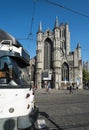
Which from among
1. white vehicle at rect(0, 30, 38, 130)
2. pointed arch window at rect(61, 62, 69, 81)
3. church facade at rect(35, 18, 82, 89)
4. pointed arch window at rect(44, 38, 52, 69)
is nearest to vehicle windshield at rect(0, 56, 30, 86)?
white vehicle at rect(0, 30, 38, 130)

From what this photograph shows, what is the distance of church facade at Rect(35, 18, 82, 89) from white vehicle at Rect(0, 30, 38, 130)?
6720 centimetres

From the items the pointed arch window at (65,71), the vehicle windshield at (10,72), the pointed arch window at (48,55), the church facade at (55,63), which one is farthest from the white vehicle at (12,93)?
the pointed arch window at (48,55)

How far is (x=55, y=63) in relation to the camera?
74375mm

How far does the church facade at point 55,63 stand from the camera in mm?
74075

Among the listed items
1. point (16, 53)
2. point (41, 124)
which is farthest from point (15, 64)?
point (41, 124)

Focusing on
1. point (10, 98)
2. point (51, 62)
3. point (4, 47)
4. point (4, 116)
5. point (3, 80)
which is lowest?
point (4, 116)

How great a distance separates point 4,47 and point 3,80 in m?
0.84

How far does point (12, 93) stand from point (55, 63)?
2741 inches

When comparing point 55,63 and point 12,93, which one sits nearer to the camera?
point 12,93

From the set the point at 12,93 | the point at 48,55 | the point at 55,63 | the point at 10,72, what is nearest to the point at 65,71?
the point at 55,63

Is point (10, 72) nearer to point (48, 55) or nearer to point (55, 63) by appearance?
point (55, 63)

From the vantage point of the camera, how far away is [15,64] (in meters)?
5.41

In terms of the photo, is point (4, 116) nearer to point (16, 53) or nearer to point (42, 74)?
point (16, 53)

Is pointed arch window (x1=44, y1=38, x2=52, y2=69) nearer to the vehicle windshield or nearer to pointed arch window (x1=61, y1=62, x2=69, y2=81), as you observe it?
pointed arch window (x1=61, y1=62, x2=69, y2=81)
